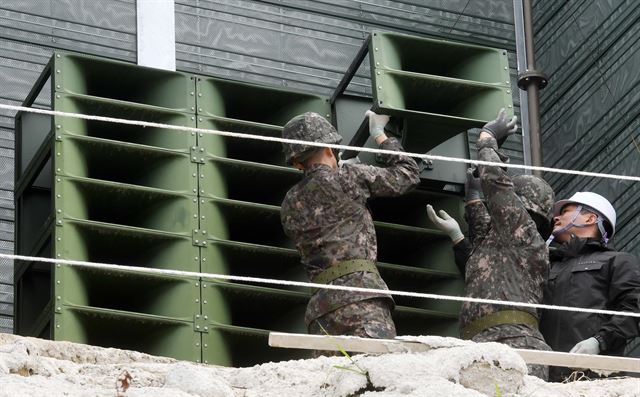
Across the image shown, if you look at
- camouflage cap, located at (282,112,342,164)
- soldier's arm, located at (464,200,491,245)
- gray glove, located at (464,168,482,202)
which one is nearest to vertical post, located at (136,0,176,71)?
camouflage cap, located at (282,112,342,164)

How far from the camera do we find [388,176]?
7.98m

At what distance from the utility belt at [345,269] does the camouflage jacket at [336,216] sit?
18 millimetres

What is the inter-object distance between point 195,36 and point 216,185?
1660 millimetres

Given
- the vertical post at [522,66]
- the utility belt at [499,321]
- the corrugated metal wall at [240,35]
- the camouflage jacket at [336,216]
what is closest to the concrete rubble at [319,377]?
the utility belt at [499,321]

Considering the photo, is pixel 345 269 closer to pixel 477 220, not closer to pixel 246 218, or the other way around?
pixel 477 220

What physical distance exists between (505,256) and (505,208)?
0.68ft

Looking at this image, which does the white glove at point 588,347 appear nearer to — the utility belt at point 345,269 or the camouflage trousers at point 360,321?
the camouflage trousers at point 360,321

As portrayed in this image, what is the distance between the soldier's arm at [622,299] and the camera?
25.1 feet

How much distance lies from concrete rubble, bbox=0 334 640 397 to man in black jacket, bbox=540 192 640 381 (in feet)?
5.58

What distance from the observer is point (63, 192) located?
8031mm

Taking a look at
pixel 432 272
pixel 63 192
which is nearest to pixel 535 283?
pixel 432 272

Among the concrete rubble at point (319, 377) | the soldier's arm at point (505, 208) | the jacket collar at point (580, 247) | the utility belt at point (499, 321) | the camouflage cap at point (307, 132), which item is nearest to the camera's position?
the concrete rubble at point (319, 377)

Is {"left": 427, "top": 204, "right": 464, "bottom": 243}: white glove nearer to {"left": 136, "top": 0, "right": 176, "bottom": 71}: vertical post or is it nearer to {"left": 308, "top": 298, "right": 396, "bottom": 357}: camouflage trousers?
{"left": 308, "top": 298, "right": 396, "bottom": 357}: camouflage trousers

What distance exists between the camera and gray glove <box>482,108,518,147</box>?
8.31 metres
